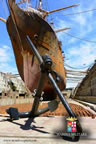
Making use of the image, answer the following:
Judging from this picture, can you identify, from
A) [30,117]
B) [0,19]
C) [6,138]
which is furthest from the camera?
[0,19]

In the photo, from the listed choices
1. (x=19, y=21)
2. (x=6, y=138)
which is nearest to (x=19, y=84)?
(x=19, y=21)

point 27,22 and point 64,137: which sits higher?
point 27,22

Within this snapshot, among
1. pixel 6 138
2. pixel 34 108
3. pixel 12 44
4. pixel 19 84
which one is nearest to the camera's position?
pixel 6 138

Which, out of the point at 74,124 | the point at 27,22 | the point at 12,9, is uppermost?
the point at 12,9

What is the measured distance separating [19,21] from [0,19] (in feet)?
20.3

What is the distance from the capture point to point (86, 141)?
10.4ft

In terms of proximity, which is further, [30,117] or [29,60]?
[29,60]

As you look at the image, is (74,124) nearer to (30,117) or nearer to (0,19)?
(30,117)

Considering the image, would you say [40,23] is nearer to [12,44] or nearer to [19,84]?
[12,44]

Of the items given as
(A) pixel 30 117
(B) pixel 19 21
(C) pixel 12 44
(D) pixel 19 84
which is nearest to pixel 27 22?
(B) pixel 19 21

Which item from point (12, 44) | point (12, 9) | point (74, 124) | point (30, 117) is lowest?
point (30, 117)

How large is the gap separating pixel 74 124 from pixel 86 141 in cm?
Answer: 48

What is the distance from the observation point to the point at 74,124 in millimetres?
3365

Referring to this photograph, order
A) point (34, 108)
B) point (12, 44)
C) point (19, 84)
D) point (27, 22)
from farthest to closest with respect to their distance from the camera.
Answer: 1. point (19, 84)
2. point (12, 44)
3. point (27, 22)
4. point (34, 108)
